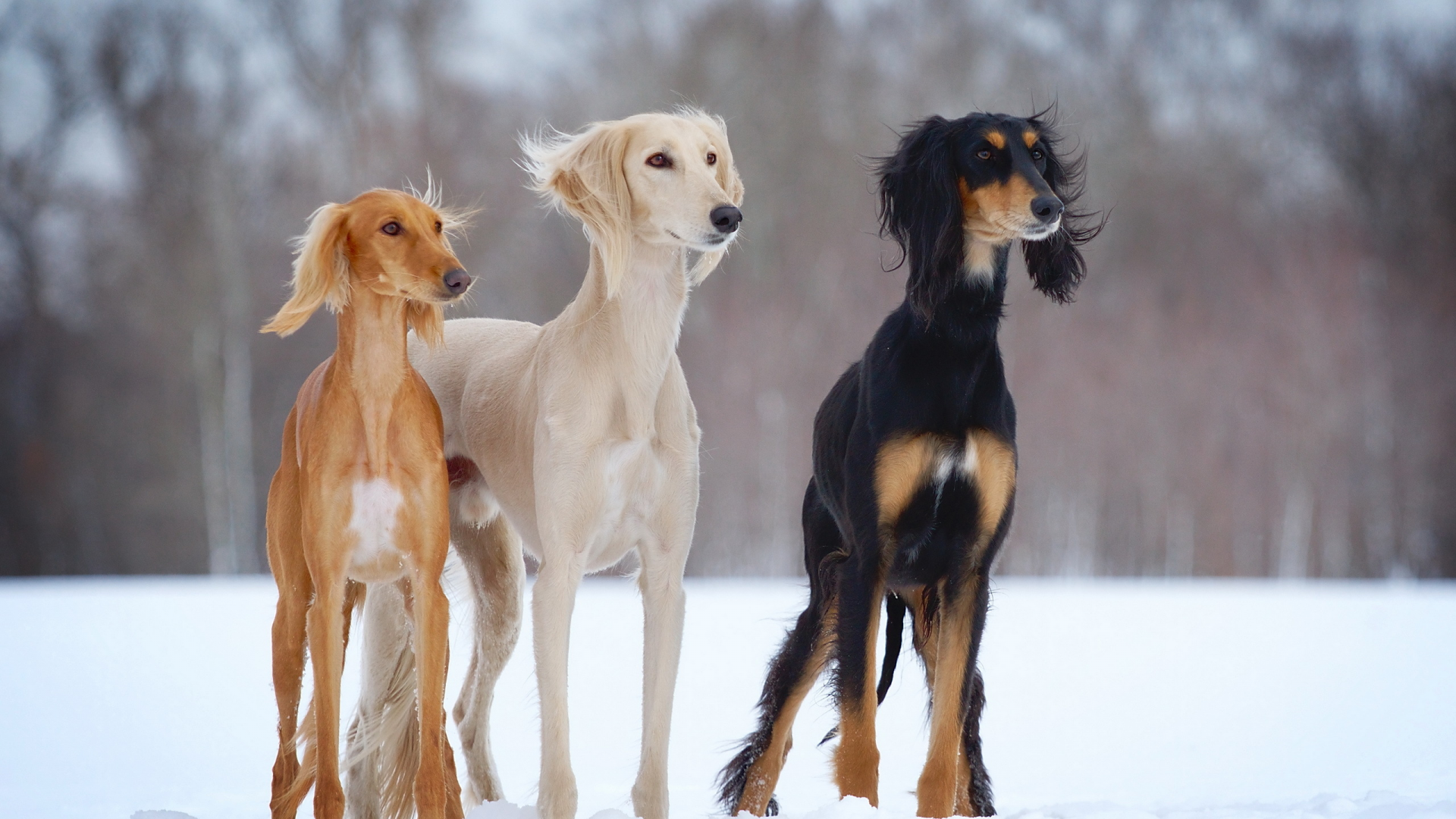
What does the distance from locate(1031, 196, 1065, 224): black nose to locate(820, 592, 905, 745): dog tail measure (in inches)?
50.2

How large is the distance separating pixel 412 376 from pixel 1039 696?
4386 millimetres

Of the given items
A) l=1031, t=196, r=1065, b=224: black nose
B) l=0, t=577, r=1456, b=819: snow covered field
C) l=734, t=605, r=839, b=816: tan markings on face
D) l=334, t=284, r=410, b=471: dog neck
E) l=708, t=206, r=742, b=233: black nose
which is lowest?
l=0, t=577, r=1456, b=819: snow covered field

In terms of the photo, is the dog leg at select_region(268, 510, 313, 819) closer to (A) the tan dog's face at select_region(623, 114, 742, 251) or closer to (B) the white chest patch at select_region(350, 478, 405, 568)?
(B) the white chest patch at select_region(350, 478, 405, 568)

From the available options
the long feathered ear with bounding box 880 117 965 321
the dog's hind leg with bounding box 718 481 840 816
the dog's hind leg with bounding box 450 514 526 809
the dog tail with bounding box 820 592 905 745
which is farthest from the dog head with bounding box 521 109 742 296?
the dog tail with bounding box 820 592 905 745

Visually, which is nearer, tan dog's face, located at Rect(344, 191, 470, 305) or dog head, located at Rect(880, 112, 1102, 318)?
tan dog's face, located at Rect(344, 191, 470, 305)

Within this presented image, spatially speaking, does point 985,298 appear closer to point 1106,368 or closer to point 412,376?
point 412,376

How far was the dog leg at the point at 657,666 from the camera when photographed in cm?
343

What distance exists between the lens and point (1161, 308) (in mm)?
13906

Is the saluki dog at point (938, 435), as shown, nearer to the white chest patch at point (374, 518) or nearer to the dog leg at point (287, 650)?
the white chest patch at point (374, 518)

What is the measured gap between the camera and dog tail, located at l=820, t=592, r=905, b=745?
4.08 metres

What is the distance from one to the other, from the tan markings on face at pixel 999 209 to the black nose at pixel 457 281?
141 cm

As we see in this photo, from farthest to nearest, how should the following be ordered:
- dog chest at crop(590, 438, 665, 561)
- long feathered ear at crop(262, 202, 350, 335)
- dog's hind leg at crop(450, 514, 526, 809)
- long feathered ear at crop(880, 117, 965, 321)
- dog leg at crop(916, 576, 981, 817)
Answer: dog's hind leg at crop(450, 514, 526, 809), long feathered ear at crop(880, 117, 965, 321), dog leg at crop(916, 576, 981, 817), dog chest at crop(590, 438, 665, 561), long feathered ear at crop(262, 202, 350, 335)

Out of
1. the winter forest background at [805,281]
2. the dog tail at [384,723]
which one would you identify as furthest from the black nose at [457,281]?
the winter forest background at [805,281]

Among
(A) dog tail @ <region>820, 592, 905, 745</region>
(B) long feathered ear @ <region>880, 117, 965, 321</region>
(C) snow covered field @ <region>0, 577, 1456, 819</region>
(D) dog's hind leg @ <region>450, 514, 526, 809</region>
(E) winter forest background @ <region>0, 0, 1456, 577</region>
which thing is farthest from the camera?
(E) winter forest background @ <region>0, 0, 1456, 577</region>
